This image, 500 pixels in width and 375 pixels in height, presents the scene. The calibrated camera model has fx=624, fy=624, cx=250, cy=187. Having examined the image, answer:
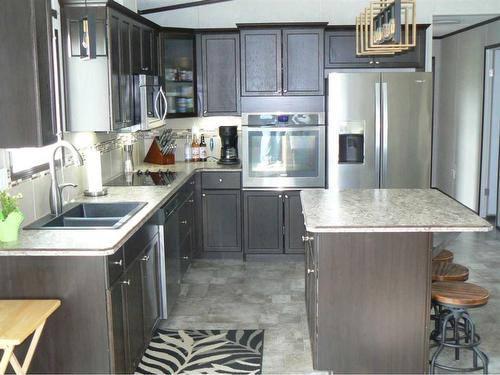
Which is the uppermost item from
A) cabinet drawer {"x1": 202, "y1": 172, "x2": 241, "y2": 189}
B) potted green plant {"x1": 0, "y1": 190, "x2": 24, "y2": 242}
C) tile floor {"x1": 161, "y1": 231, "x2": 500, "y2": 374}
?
potted green plant {"x1": 0, "y1": 190, "x2": 24, "y2": 242}

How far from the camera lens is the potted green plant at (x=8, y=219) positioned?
3094mm

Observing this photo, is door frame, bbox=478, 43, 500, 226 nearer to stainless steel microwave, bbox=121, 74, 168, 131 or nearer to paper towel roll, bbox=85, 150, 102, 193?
stainless steel microwave, bbox=121, 74, 168, 131

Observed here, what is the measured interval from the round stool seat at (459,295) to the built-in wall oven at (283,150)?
266cm

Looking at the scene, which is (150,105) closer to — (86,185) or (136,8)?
(86,185)

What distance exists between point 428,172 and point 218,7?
2759mm

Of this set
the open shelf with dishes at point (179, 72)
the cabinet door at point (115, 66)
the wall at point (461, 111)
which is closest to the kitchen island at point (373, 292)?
the cabinet door at point (115, 66)

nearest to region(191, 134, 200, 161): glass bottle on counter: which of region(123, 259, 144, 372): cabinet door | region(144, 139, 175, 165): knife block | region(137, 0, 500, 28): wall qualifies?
region(144, 139, 175, 165): knife block

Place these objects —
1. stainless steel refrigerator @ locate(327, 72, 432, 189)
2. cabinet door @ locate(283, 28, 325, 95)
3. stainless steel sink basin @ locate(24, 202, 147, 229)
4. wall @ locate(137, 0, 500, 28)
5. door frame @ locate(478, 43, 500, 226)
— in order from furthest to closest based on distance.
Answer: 1. door frame @ locate(478, 43, 500, 226)
2. wall @ locate(137, 0, 500, 28)
3. cabinet door @ locate(283, 28, 325, 95)
4. stainless steel refrigerator @ locate(327, 72, 432, 189)
5. stainless steel sink basin @ locate(24, 202, 147, 229)

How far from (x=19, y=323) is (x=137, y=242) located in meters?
1.12

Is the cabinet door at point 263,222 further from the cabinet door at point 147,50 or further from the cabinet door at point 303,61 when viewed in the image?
Answer: the cabinet door at point 147,50

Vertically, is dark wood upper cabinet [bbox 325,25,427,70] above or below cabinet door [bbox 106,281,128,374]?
above

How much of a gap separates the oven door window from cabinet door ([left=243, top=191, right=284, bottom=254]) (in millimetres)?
215

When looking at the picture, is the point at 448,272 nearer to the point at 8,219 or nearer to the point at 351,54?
the point at 8,219

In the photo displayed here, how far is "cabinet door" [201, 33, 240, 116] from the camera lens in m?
6.14
